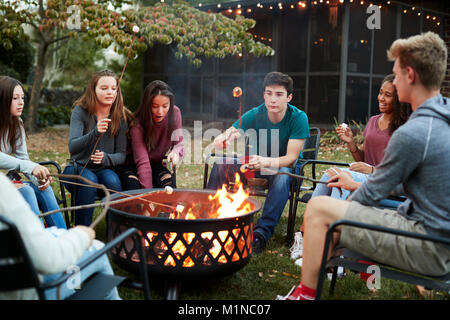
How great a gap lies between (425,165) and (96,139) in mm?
2682

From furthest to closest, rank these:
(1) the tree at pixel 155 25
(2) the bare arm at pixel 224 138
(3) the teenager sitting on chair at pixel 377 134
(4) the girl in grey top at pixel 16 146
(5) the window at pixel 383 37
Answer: (5) the window at pixel 383 37
(1) the tree at pixel 155 25
(2) the bare arm at pixel 224 138
(3) the teenager sitting on chair at pixel 377 134
(4) the girl in grey top at pixel 16 146

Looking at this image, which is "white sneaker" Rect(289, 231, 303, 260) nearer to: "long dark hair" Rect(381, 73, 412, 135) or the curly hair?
"long dark hair" Rect(381, 73, 412, 135)

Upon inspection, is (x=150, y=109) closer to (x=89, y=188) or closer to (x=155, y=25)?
(x=89, y=188)

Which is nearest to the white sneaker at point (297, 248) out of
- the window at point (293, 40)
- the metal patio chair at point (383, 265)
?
the metal patio chair at point (383, 265)

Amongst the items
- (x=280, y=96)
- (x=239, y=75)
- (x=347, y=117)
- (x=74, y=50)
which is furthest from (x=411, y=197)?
(x=74, y=50)

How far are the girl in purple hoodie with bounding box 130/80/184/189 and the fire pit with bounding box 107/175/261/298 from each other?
0.89 meters

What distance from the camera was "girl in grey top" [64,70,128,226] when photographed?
12.5ft

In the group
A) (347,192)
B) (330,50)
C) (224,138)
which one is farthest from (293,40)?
(347,192)

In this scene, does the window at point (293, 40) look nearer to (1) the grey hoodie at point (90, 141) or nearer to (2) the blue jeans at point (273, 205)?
(2) the blue jeans at point (273, 205)

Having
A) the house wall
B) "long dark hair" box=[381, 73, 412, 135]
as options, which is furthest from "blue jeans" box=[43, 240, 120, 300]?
the house wall

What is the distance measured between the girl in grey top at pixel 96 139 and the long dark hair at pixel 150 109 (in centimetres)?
17

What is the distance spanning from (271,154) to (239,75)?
7.42 meters

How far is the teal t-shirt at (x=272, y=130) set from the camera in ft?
13.6

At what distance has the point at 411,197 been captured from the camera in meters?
2.23
